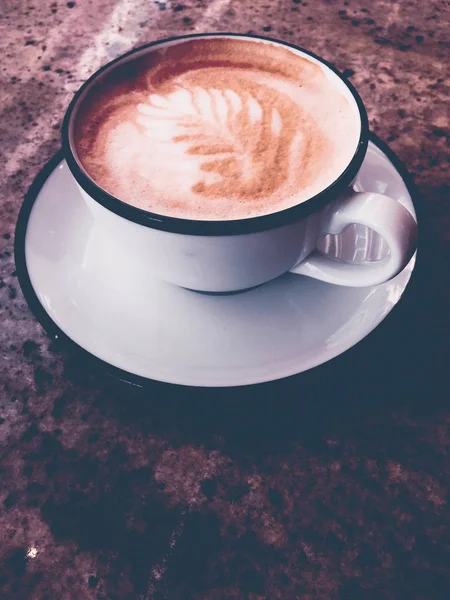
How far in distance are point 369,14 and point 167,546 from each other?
103 cm

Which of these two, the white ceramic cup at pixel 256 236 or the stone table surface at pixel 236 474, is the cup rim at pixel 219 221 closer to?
the white ceramic cup at pixel 256 236

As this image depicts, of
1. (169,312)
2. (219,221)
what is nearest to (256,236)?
(219,221)

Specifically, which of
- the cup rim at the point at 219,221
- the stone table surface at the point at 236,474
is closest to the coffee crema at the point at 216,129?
the cup rim at the point at 219,221

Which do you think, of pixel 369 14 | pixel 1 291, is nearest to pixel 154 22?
pixel 369 14

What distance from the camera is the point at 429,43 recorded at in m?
0.97

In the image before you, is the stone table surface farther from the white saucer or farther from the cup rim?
the cup rim

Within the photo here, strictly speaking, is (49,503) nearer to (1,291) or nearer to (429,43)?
(1,291)

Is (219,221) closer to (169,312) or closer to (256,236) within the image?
(256,236)

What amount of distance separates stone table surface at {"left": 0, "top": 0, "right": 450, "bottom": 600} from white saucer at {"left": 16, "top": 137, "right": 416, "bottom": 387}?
2 cm

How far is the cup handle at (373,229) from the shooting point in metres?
0.48

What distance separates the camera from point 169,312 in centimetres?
57

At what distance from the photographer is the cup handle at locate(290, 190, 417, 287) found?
19.0 inches

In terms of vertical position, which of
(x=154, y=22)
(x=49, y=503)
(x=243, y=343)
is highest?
(x=154, y=22)

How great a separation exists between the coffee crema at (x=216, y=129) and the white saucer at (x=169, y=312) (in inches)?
3.6
